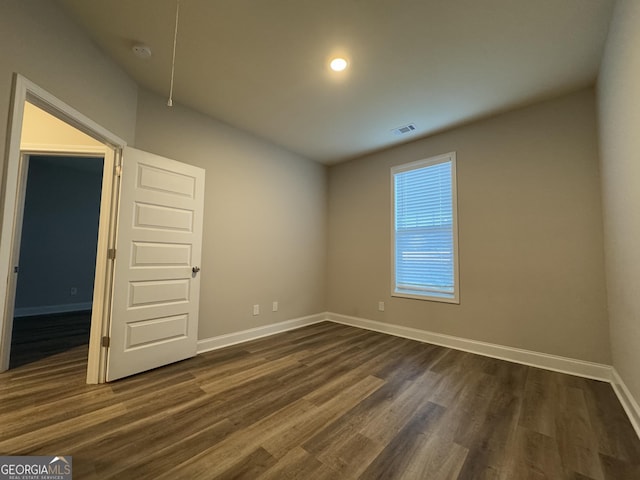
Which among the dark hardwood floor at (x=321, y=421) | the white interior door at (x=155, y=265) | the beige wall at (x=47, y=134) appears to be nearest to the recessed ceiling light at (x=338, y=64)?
the white interior door at (x=155, y=265)

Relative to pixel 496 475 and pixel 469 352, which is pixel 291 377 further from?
pixel 469 352

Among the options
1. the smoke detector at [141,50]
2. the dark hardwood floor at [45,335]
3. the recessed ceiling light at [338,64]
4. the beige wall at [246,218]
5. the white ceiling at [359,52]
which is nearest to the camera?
the white ceiling at [359,52]

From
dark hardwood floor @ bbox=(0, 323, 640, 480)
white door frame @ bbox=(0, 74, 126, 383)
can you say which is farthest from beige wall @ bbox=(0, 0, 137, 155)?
dark hardwood floor @ bbox=(0, 323, 640, 480)

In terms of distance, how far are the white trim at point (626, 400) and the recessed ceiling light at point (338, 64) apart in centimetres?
325

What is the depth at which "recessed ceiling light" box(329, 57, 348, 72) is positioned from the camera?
2230mm

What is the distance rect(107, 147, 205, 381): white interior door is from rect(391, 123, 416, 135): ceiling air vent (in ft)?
8.29

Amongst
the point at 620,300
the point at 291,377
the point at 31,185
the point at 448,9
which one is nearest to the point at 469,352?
the point at 620,300

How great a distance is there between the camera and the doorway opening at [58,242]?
15.6ft

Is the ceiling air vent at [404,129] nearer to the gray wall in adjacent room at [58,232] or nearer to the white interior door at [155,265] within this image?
the white interior door at [155,265]

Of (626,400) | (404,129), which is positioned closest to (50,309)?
(404,129)

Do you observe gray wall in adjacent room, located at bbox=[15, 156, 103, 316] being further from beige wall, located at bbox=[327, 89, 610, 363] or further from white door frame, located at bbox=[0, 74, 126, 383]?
beige wall, located at bbox=[327, 89, 610, 363]

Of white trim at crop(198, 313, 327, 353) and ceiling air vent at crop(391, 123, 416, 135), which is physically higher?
ceiling air vent at crop(391, 123, 416, 135)

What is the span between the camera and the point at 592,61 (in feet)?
7.20

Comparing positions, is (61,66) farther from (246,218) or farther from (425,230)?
(425,230)
